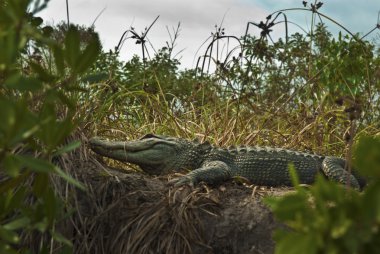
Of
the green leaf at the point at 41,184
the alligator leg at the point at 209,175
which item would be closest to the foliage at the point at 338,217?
the green leaf at the point at 41,184

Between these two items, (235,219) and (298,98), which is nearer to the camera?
(235,219)

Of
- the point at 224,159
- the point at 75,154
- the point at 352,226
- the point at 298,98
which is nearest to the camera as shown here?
the point at 352,226

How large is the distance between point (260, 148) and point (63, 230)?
177cm

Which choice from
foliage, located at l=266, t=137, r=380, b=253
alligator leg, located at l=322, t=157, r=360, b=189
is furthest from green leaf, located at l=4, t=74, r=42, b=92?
alligator leg, located at l=322, t=157, r=360, b=189

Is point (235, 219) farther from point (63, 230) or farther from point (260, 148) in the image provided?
point (260, 148)

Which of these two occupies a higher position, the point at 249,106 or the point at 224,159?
the point at 249,106

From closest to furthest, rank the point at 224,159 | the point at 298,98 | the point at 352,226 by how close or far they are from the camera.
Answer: the point at 352,226 → the point at 224,159 → the point at 298,98

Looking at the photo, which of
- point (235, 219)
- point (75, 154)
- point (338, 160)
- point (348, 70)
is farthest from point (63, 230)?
point (348, 70)

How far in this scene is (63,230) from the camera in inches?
140

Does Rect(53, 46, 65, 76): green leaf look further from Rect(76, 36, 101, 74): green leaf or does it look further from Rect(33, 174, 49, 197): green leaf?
Rect(33, 174, 49, 197): green leaf

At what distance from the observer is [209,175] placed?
4258mm

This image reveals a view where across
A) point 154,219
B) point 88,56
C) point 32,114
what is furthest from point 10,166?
point 154,219

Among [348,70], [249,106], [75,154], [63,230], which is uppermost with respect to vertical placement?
[348,70]

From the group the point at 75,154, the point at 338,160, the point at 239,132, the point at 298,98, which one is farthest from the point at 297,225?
the point at 298,98
